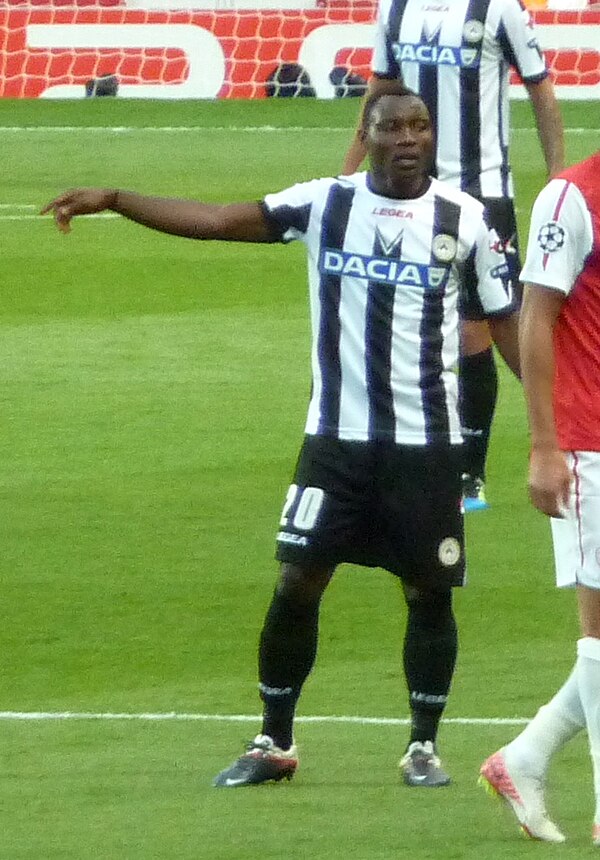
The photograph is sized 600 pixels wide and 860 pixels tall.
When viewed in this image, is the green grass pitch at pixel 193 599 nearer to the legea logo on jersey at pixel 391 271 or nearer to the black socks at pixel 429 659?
the black socks at pixel 429 659

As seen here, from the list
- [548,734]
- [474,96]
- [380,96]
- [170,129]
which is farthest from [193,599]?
[170,129]

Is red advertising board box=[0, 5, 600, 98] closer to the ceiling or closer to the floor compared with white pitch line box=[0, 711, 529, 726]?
closer to the ceiling

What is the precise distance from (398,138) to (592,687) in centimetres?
133

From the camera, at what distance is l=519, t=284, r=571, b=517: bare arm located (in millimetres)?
4551

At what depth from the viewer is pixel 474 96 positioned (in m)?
8.20

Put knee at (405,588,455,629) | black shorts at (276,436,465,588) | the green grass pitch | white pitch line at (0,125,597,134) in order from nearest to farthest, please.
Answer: the green grass pitch < black shorts at (276,436,465,588) < knee at (405,588,455,629) < white pitch line at (0,125,597,134)

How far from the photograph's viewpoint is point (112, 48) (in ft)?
73.7

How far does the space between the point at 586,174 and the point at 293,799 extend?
160cm

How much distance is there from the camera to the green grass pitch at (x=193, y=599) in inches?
199

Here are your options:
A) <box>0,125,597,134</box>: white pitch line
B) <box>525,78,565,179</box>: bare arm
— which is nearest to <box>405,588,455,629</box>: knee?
<box>525,78,565,179</box>: bare arm

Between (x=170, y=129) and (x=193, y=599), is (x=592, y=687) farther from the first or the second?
(x=170, y=129)

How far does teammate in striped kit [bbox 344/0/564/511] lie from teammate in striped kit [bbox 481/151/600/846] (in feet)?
11.0

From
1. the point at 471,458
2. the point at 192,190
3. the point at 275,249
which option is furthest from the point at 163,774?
the point at 192,190

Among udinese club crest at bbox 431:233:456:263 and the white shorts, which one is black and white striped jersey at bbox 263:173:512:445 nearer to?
udinese club crest at bbox 431:233:456:263
